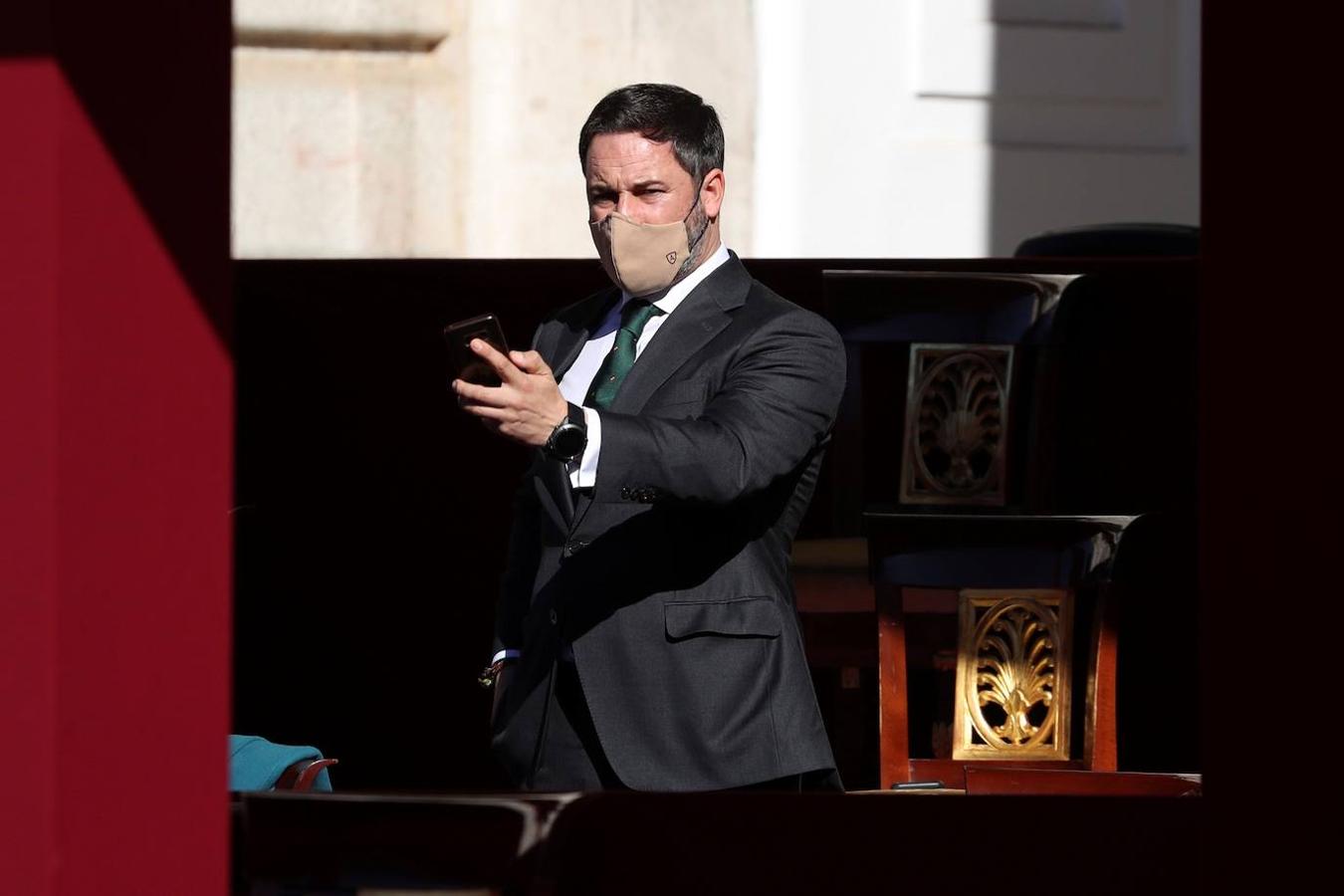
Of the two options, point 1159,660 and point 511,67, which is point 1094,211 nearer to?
point 511,67

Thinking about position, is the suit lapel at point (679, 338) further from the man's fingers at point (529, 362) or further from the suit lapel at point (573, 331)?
the man's fingers at point (529, 362)

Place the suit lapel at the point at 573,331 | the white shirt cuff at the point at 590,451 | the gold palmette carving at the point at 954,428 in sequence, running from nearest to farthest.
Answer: the white shirt cuff at the point at 590,451
the suit lapel at the point at 573,331
the gold palmette carving at the point at 954,428

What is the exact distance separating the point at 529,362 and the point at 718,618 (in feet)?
1.43

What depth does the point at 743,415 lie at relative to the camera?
2.28m

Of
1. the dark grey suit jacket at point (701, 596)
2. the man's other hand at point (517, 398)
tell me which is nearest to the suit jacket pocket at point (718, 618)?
the dark grey suit jacket at point (701, 596)

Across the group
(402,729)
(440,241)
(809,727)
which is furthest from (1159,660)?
(440,241)

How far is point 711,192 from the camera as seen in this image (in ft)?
8.30

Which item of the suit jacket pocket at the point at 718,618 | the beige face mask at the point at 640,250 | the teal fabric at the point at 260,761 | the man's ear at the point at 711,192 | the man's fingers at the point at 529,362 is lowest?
the teal fabric at the point at 260,761

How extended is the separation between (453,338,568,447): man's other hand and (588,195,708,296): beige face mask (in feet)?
1.31

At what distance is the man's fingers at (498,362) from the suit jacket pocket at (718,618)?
42 cm

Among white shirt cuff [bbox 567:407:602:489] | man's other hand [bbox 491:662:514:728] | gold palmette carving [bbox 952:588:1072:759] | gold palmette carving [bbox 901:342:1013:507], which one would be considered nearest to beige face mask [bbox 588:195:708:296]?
white shirt cuff [bbox 567:407:602:489]

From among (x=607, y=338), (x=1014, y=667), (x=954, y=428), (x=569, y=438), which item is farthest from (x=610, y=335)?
(x=954, y=428)

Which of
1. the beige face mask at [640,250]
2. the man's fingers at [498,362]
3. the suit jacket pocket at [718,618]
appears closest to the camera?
the man's fingers at [498,362]

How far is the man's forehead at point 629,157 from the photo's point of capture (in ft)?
8.08
